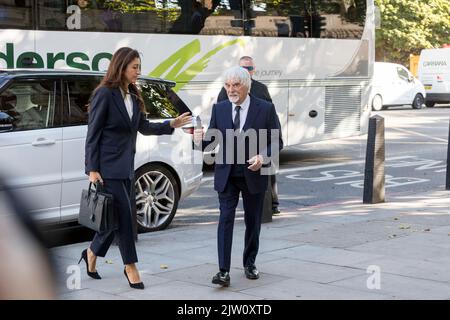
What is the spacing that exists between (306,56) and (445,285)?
401 inches

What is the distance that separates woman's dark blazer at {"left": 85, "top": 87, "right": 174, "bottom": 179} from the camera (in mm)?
6391

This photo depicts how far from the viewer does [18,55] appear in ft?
37.9

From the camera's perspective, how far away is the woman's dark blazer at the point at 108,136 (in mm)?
6391

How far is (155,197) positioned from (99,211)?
294 cm

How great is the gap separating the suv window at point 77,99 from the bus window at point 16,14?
10.5 ft

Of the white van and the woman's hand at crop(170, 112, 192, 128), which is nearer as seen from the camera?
the woman's hand at crop(170, 112, 192, 128)

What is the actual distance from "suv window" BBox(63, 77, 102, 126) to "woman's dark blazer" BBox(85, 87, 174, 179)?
2.09m

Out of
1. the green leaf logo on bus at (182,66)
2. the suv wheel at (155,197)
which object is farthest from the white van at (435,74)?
the suv wheel at (155,197)

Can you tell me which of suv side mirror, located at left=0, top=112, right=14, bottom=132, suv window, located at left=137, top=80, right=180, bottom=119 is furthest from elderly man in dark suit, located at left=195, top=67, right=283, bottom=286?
suv window, located at left=137, top=80, right=180, bottom=119

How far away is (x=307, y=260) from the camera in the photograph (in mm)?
7457

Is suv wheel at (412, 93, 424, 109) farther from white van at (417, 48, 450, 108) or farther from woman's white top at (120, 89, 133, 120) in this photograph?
woman's white top at (120, 89, 133, 120)

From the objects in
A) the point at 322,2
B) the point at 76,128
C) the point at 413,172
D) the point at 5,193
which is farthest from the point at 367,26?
the point at 5,193

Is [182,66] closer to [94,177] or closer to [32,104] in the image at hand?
[32,104]

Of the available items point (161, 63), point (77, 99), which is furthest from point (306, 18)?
point (77, 99)
